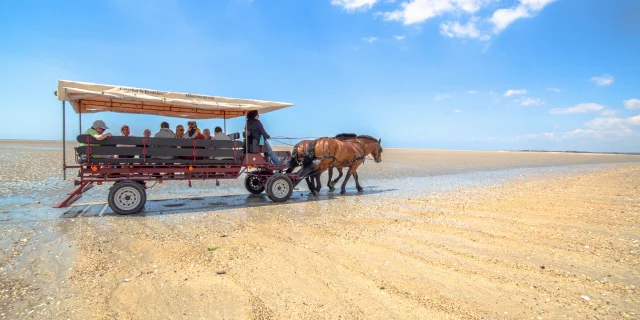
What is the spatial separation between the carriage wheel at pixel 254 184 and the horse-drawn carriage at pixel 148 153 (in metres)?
1.21

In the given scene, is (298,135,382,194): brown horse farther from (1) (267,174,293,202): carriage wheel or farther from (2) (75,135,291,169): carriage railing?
(2) (75,135,291,169): carriage railing

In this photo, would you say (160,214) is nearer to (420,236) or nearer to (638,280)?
(420,236)

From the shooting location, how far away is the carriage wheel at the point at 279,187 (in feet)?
31.6

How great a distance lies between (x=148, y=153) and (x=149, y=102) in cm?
123

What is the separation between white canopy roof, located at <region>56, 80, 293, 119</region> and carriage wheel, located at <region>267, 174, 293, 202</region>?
1.95 meters

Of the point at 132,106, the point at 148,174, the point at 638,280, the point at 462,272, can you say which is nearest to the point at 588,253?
the point at 638,280

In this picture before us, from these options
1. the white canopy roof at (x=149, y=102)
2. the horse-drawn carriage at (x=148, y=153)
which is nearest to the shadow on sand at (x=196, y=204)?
the horse-drawn carriage at (x=148, y=153)

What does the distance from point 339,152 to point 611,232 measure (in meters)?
6.90

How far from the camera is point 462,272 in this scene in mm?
4113

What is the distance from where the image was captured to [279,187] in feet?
32.0

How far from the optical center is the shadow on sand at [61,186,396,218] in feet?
25.6

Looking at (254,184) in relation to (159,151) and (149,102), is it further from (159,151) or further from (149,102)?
(149,102)

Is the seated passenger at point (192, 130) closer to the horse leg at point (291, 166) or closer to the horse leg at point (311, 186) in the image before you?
the horse leg at point (291, 166)

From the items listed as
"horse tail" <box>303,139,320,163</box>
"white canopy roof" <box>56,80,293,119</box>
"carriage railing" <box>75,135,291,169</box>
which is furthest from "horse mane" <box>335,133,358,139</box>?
"carriage railing" <box>75,135,291,169</box>
